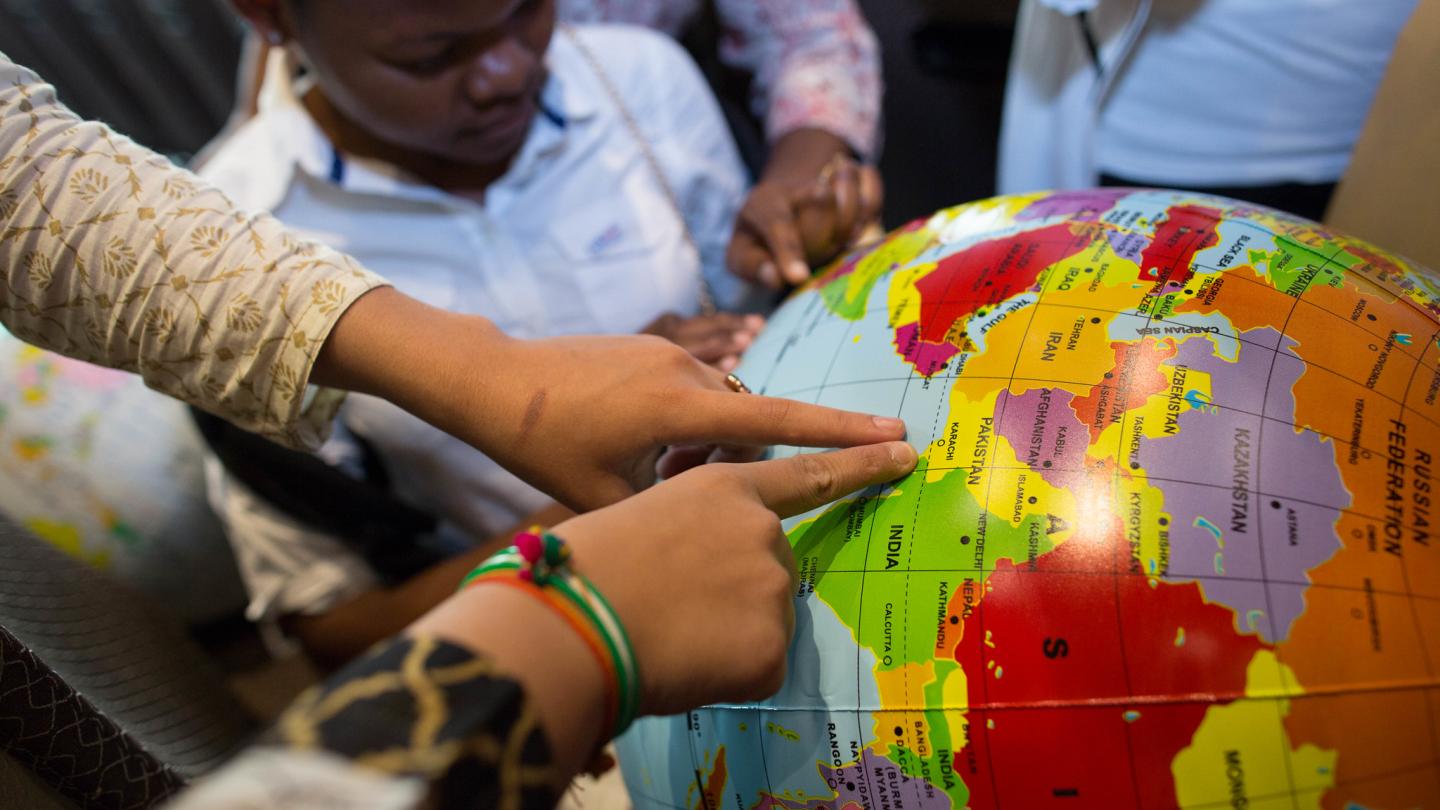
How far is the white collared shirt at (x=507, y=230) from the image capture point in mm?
1028

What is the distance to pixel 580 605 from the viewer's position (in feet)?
1.37

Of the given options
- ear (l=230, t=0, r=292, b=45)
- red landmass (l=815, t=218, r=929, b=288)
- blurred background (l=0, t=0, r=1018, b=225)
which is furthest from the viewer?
blurred background (l=0, t=0, r=1018, b=225)

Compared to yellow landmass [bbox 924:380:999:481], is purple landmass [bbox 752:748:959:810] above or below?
below

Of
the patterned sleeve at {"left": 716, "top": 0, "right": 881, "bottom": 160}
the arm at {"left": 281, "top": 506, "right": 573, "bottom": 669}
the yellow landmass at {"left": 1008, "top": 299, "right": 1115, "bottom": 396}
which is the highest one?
the patterned sleeve at {"left": 716, "top": 0, "right": 881, "bottom": 160}

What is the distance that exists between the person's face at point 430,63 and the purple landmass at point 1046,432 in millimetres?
653

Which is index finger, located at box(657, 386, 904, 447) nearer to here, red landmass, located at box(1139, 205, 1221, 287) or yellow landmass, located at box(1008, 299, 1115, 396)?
Result: yellow landmass, located at box(1008, 299, 1115, 396)

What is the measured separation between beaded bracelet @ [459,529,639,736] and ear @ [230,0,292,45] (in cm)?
77

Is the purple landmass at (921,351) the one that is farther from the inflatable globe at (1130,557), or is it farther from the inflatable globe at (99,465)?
the inflatable globe at (99,465)

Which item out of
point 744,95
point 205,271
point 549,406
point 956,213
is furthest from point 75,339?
point 744,95

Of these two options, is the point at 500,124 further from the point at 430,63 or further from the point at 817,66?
the point at 817,66

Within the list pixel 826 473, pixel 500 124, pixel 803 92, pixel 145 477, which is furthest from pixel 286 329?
pixel 803 92

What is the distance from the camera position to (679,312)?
1.20 meters

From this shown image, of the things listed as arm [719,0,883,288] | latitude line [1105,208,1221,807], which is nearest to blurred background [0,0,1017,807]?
arm [719,0,883,288]

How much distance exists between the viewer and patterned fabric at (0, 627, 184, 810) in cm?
51
